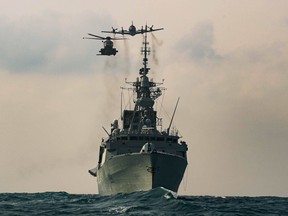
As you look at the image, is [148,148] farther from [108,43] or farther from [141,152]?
[108,43]

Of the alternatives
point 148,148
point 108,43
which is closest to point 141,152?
point 148,148

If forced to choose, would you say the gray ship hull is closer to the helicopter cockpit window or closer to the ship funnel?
the ship funnel

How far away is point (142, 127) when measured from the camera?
307ft

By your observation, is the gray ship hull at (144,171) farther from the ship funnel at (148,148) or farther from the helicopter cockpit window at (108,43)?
the helicopter cockpit window at (108,43)

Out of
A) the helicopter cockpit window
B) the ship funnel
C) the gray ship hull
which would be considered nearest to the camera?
the gray ship hull

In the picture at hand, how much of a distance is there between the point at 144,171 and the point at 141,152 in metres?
2.45

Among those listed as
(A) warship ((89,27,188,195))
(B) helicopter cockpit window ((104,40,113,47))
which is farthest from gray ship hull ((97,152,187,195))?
(B) helicopter cockpit window ((104,40,113,47))

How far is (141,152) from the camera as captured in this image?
80.9m

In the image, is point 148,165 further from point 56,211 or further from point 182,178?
point 56,211

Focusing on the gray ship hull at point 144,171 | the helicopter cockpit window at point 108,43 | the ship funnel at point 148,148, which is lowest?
the gray ship hull at point 144,171

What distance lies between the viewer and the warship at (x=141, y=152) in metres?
79.7

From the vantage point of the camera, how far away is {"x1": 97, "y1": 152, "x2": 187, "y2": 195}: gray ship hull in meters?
78.9

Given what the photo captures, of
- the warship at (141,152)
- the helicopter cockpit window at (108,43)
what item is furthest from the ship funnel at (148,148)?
the helicopter cockpit window at (108,43)

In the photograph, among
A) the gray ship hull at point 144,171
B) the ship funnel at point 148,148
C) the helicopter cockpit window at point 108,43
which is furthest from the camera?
the helicopter cockpit window at point 108,43
